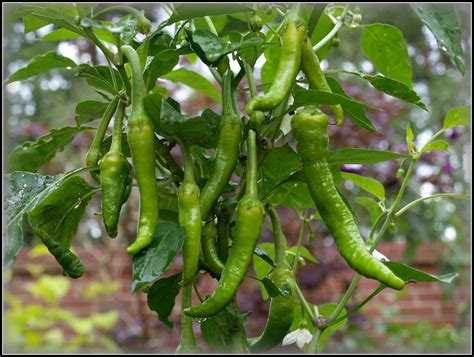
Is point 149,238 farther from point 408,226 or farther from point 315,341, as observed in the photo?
point 408,226

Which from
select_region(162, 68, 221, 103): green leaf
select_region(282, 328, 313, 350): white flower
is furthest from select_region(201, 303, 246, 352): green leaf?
select_region(162, 68, 221, 103): green leaf

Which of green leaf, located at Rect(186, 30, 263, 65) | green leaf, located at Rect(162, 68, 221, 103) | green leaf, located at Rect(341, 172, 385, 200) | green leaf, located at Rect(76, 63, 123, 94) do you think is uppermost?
green leaf, located at Rect(186, 30, 263, 65)

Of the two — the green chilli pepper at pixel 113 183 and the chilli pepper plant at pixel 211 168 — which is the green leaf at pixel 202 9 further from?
the green chilli pepper at pixel 113 183

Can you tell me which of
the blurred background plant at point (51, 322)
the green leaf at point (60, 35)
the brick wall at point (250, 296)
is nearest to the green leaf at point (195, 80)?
the green leaf at point (60, 35)

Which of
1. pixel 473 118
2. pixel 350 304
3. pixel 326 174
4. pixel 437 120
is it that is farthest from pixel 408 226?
pixel 326 174

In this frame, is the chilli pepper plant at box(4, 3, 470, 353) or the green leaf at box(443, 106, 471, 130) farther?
the green leaf at box(443, 106, 471, 130)

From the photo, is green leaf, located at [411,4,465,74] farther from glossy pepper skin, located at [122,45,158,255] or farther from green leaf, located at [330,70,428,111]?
glossy pepper skin, located at [122,45,158,255]

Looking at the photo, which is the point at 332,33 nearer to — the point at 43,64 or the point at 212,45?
the point at 212,45
